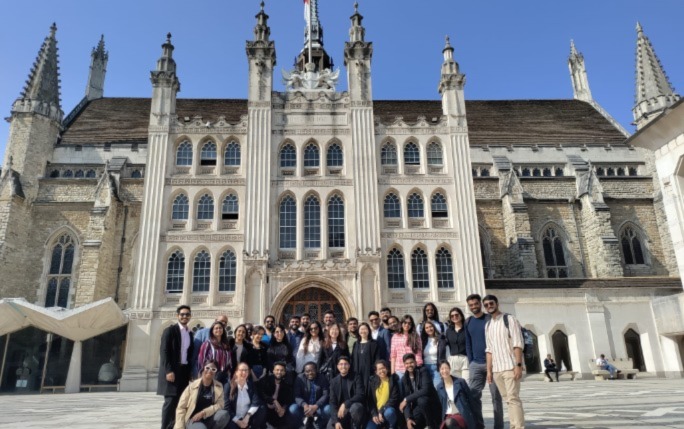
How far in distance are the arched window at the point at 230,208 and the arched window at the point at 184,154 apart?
2.79 meters

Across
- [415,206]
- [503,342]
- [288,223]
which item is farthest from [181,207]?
[503,342]

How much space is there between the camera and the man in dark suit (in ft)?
24.0

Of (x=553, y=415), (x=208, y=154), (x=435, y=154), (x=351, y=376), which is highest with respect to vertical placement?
(x=208, y=154)

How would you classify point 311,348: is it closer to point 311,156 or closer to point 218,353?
point 218,353

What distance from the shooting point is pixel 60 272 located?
27453mm

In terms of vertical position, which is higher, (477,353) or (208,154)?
(208,154)

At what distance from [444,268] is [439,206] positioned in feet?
10.0

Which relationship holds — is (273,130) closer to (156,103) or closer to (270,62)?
(270,62)

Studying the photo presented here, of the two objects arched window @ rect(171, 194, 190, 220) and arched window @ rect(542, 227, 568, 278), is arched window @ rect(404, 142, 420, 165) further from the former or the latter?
arched window @ rect(542, 227, 568, 278)

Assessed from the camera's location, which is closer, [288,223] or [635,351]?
[288,223]

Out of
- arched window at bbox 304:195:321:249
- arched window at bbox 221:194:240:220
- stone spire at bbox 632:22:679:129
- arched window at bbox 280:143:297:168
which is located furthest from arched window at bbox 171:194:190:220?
stone spire at bbox 632:22:679:129

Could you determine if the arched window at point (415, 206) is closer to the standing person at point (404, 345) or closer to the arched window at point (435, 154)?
the arched window at point (435, 154)

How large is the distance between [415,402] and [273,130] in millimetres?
19077

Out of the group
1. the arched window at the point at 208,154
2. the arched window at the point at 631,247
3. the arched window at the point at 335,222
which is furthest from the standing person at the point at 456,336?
the arched window at the point at 631,247
